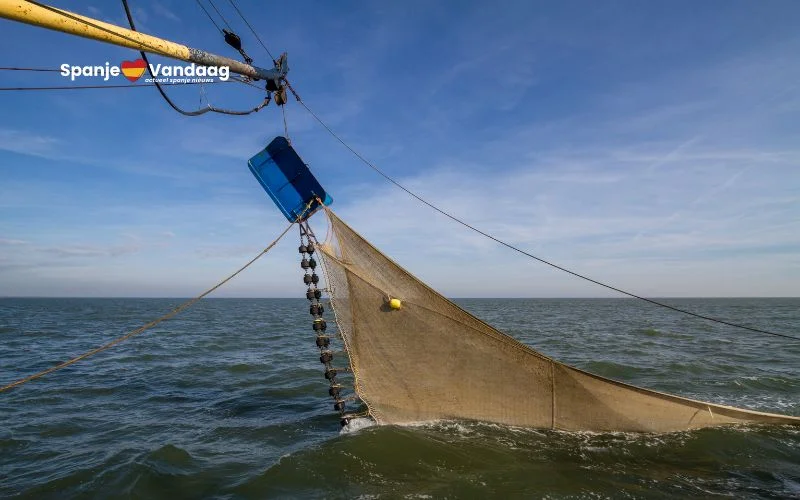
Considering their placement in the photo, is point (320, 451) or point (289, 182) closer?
point (289, 182)

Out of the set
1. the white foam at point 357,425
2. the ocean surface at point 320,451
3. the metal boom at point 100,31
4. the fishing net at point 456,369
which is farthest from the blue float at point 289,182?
the ocean surface at point 320,451

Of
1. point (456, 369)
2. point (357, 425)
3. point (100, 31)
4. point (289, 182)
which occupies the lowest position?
point (357, 425)

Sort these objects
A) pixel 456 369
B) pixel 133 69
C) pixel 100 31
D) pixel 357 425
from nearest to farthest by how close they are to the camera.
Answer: pixel 100 31 → pixel 133 69 → pixel 456 369 → pixel 357 425

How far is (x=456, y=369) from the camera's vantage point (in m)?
8.12

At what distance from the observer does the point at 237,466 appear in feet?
27.8

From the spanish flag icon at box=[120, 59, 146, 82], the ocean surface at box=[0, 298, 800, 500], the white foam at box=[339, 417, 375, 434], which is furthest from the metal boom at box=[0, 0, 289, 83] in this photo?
the white foam at box=[339, 417, 375, 434]

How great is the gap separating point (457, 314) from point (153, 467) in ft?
21.7

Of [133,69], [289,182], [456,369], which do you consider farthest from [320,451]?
[133,69]

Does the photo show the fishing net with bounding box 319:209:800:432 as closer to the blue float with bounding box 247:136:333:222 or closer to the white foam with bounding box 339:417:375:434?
the blue float with bounding box 247:136:333:222

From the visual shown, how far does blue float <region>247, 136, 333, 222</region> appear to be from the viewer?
8195 millimetres

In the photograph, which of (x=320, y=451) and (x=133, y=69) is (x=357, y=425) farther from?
(x=133, y=69)

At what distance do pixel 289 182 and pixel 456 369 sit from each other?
4825 mm

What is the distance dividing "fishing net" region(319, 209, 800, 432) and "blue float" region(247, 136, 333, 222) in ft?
1.79

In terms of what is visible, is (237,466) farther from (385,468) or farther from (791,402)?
(791,402)
